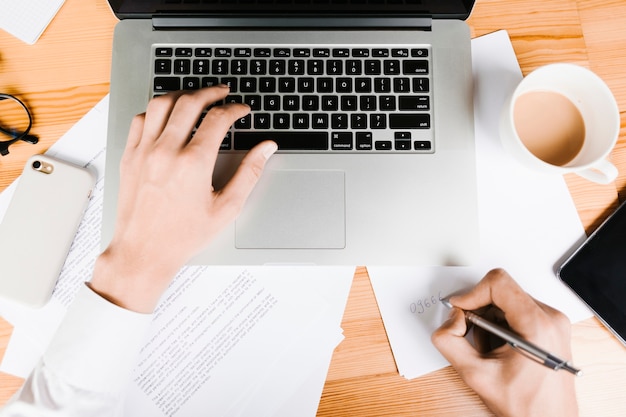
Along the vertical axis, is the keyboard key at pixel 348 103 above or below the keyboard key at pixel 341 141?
above

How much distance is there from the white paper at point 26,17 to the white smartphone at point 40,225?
0.60 feet

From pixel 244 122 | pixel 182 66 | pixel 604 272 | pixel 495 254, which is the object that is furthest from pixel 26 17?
pixel 604 272

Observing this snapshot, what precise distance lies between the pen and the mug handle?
215 millimetres

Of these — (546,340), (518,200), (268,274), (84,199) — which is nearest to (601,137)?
(518,200)

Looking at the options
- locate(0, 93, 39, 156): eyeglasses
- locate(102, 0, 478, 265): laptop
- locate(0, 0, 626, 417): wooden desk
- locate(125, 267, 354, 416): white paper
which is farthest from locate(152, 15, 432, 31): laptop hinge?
locate(125, 267, 354, 416): white paper

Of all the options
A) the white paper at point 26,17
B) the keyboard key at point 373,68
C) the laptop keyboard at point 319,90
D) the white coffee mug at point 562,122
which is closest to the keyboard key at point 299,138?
the laptop keyboard at point 319,90

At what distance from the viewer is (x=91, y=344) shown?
0.59 metres

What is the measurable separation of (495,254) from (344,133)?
0.27 metres

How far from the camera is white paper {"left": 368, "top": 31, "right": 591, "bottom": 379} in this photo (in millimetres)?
669

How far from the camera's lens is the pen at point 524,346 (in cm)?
55

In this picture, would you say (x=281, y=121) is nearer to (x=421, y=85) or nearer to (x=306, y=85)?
(x=306, y=85)

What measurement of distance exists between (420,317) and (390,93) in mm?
306

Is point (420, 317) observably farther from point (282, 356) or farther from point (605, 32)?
point (605, 32)

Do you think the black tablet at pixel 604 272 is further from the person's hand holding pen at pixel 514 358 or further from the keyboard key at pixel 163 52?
the keyboard key at pixel 163 52
